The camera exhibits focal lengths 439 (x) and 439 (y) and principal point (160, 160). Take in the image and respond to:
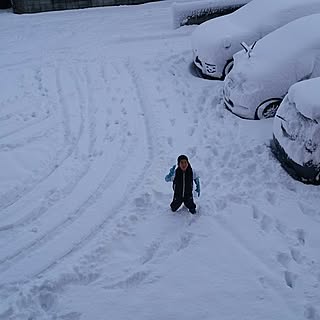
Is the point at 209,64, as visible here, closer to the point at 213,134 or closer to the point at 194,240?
the point at 213,134

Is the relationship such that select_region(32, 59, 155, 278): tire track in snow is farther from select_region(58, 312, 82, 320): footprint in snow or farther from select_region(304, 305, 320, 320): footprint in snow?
select_region(304, 305, 320, 320): footprint in snow

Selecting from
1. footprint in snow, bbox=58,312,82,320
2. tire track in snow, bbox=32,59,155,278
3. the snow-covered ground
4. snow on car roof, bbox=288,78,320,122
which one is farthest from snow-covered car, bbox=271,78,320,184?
footprint in snow, bbox=58,312,82,320

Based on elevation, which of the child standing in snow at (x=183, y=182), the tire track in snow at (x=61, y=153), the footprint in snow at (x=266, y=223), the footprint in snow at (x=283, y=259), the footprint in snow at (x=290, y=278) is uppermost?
the child standing in snow at (x=183, y=182)

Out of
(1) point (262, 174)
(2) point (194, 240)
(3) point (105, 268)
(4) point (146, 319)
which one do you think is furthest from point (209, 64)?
(4) point (146, 319)

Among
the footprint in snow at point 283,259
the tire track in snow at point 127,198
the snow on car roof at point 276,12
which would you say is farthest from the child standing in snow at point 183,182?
the snow on car roof at point 276,12

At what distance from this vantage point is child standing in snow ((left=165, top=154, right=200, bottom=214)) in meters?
5.48

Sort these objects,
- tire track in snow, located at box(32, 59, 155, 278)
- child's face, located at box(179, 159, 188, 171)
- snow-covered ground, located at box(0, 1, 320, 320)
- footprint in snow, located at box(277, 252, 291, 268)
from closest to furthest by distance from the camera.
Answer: snow-covered ground, located at box(0, 1, 320, 320), footprint in snow, located at box(277, 252, 291, 268), tire track in snow, located at box(32, 59, 155, 278), child's face, located at box(179, 159, 188, 171)

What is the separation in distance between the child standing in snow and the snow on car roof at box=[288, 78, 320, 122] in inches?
74.0

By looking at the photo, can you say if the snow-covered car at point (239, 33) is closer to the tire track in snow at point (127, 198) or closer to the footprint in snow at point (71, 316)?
the tire track in snow at point (127, 198)

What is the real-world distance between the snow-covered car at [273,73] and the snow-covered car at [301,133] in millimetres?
1079

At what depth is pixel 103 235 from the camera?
5.54 m

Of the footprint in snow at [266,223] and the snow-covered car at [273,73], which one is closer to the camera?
the footprint in snow at [266,223]

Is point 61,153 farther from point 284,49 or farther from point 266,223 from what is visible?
point 284,49

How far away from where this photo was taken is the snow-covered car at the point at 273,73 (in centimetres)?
774
